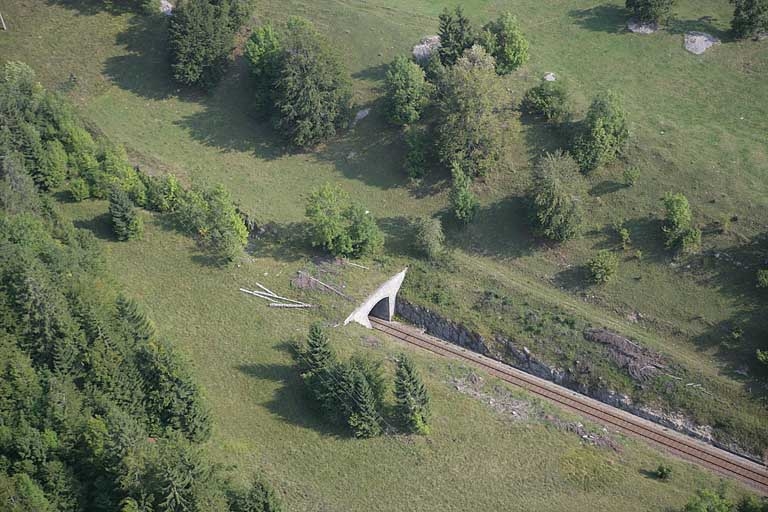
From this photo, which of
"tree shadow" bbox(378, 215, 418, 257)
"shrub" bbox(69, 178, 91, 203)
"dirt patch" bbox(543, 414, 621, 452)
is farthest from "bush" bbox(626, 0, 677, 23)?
"shrub" bbox(69, 178, 91, 203)

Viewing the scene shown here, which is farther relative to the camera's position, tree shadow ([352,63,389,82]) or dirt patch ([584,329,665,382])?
tree shadow ([352,63,389,82])

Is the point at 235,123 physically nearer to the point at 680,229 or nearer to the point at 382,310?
the point at 382,310

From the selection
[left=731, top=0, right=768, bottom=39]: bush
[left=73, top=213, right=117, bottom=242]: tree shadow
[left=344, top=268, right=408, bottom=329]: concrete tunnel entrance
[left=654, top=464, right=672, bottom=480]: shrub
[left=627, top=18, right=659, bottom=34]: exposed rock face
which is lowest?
[left=654, top=464, right=672, bottom=480]: shrub

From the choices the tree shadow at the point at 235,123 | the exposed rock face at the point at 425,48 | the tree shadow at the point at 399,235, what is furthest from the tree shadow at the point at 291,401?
the exposed rock face at the point at 425,48

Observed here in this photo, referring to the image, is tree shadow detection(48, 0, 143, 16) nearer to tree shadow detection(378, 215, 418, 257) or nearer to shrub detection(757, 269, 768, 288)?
tree shadow detection(378, 215, 418, 257)

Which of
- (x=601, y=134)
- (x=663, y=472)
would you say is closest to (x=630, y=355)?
(x=663, y=472)

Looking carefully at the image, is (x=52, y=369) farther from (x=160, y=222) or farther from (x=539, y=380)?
(x=539, y=380)

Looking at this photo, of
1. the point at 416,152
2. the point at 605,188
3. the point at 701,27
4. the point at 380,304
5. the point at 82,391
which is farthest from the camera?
the point at 701,27
